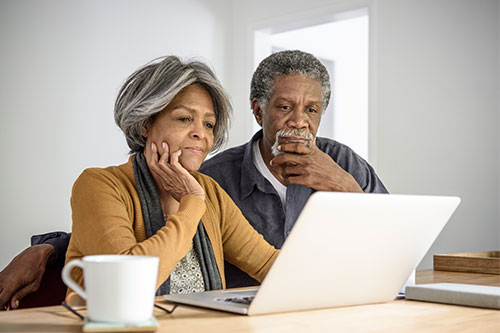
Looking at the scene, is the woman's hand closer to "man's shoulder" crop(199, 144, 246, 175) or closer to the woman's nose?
the woman's nose

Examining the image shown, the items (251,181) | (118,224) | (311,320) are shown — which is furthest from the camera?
(251,181)

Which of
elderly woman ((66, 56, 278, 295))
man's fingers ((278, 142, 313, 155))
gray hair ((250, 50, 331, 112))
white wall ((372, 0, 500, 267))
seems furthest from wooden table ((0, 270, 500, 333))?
white wall ((372, 0, 500, 267))

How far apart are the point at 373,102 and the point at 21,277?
262 cm

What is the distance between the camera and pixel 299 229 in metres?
0.85

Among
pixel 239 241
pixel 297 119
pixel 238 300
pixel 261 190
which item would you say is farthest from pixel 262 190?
pixel 238 300

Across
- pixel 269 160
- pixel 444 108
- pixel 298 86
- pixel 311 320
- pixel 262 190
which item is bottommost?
pixel 311 320

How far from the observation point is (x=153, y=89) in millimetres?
1530

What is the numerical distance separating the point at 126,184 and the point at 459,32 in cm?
250

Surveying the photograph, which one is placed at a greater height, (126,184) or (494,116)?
(494,116)

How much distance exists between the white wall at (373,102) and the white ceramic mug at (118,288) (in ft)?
8.79

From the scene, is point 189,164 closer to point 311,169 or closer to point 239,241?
point 239,241

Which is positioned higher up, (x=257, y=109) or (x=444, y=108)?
(x=444, y=108)

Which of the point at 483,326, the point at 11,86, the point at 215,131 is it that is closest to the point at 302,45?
the point at 11,86

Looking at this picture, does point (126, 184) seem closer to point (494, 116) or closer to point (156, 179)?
point (156, 179)
